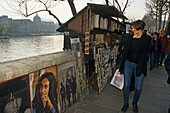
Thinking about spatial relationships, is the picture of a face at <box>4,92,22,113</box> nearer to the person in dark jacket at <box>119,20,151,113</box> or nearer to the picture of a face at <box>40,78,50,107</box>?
the picture of a face at <box>40,78,50,107</box>

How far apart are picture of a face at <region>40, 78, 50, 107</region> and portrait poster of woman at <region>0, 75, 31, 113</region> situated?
314 millimetres

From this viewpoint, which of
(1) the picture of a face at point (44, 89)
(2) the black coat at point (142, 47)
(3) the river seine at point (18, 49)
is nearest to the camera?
(1) the picture of a face at point (44, 89)

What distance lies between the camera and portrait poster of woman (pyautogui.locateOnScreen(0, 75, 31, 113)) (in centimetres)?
177

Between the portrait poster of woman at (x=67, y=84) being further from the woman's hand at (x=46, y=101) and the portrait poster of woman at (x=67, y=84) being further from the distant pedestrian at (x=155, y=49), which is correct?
the distant pedestrian at (x=155, y=49)

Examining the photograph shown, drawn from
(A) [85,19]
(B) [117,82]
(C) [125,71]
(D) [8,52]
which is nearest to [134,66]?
(C) [125,71]

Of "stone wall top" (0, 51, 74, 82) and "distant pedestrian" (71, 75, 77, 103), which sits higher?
"stone wall top" (0, 51, 74, 82)

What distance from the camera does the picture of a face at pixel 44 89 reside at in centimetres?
244

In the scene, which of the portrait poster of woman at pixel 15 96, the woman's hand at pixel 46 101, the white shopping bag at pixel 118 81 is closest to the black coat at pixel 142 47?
the white shopping bag at pixel 118 81

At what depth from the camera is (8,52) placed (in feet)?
28.8

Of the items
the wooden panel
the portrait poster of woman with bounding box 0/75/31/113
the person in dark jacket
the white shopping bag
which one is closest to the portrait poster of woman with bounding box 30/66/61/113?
the portrait poster of woman with bounding box 0/75/31/113

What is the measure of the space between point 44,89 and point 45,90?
31mm

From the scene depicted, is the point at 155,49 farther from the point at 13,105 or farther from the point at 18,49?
the point at 18,49

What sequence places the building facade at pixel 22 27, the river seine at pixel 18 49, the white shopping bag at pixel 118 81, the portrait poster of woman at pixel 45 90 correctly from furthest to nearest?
the building facade at pixel 22 27 < the river seine at pixel 18 49 < the white shopping bag at pixel 118 81 < the portrait poster of woman at pixel 45 90

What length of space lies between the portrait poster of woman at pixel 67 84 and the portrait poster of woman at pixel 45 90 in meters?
0.16
